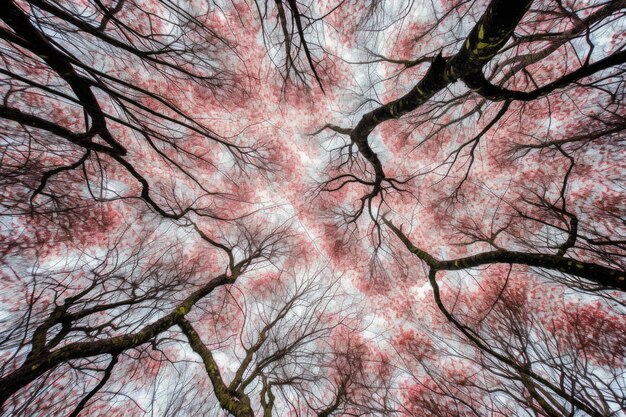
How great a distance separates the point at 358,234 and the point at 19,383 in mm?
8340

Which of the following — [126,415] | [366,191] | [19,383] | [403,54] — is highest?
[403,54]

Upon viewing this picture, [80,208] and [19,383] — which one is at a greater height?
[80,208]

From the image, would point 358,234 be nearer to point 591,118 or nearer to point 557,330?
point 557,330

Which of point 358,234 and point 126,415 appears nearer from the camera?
point 126,415

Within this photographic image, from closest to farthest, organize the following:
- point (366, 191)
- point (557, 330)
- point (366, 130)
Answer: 1. point (557, 330)
2. point (366, 130)
3. point (366, 191)

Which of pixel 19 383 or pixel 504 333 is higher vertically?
pixel 19 383

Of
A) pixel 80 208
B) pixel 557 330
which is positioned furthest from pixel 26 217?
pixel 557 330

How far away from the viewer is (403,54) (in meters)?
5.45

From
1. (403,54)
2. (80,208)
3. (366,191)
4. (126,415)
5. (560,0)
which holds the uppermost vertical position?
(80,208)

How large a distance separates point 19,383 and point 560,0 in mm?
9775

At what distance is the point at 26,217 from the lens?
197 inches

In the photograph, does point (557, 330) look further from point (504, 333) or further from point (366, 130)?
point (366, 130)

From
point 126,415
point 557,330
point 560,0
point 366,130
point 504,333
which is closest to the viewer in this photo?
point 560,0

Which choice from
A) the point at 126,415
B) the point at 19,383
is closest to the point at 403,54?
the point at 19,383
